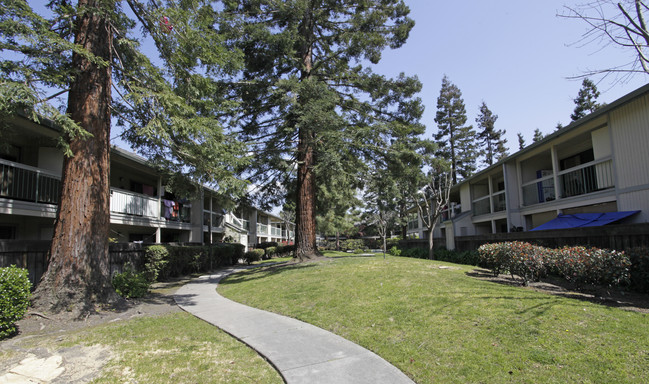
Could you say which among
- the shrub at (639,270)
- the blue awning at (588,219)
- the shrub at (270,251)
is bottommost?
the shrub at (270,251)

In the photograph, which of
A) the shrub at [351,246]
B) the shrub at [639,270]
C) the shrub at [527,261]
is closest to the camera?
the shrub at [639,270]

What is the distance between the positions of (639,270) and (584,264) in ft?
3.14

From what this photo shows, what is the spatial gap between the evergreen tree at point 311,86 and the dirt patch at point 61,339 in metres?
7.08

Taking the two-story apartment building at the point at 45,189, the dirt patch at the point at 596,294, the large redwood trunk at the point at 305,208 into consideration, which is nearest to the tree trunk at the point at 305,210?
the large redwood trunk at the point at 305,208

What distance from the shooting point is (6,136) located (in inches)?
326

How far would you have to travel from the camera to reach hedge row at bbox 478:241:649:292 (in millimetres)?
6602

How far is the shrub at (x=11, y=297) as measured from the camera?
560cm

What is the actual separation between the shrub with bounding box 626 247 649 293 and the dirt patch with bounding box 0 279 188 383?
31.4ft

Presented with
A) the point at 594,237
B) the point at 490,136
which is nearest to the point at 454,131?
the point at 490,136

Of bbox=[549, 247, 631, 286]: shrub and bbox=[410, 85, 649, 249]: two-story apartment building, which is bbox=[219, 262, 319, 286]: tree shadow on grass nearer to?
bbox=[549, 247, 631, 286]: shrub

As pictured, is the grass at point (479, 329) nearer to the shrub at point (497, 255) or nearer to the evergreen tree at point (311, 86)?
the shrub at point (497, 255)

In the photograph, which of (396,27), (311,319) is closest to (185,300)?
(311,319)

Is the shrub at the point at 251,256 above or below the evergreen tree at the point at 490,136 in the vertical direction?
below

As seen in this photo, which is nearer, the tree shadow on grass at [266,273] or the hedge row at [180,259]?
the tree shadow on grass at [266,273]
